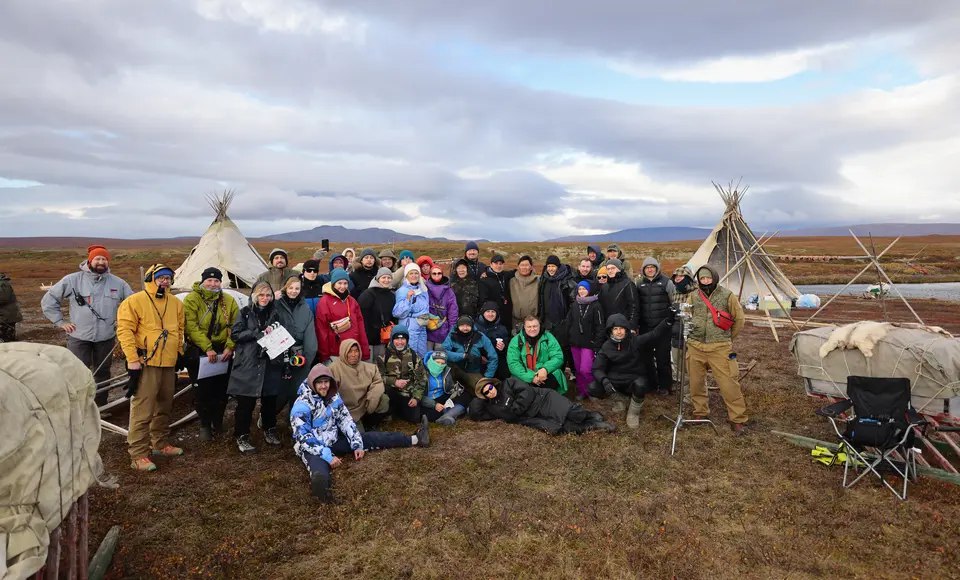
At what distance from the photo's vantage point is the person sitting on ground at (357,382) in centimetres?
624

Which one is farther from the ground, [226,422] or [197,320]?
[197,320]

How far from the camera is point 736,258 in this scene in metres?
16.5

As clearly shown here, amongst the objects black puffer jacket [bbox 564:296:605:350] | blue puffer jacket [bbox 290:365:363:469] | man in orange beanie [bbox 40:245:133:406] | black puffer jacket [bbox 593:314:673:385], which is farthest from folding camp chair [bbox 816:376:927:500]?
man in orange beanie [bbox 40:245:133:406]

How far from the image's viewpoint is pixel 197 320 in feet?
19.3

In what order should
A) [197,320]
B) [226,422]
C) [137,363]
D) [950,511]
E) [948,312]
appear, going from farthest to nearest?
[948,312] < [226,422] < [197,320] < [137,363] < [950,511]

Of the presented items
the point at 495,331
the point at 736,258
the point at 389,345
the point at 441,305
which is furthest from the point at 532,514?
the point at 736,258

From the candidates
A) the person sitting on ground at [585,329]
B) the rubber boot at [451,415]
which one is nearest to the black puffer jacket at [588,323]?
the person sitting on ground at [585,329]

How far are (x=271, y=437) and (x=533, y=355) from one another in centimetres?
361

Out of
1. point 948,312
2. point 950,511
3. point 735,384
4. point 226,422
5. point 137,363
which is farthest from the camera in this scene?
point 948,312

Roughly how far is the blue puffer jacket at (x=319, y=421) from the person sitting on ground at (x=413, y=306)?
1.86 m

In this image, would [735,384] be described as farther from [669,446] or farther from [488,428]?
[488,428]

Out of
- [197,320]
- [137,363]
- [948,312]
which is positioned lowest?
[948,312]

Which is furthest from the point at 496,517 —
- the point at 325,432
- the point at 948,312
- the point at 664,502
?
the point at 948,312

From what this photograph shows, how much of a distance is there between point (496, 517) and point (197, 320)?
4.01 m
